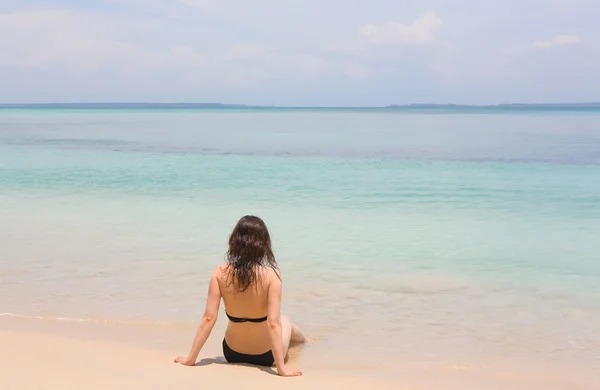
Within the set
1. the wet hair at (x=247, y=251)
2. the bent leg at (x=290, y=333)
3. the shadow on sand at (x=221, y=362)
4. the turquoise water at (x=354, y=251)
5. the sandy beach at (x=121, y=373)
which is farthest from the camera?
the turquoise water at (x=354, y=251)

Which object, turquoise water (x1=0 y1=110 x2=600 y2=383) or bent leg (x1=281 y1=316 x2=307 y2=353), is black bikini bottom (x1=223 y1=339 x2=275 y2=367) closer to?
bent leg (x1=281 y1=316 x2=307 y2=353)

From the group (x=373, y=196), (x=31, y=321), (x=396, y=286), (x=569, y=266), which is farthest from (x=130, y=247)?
(x=373, y=196)

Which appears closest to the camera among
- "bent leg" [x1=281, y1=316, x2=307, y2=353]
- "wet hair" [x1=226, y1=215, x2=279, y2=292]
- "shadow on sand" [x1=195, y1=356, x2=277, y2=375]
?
"wet hair" [x1=226, y1=215, x2=279, y2=292]

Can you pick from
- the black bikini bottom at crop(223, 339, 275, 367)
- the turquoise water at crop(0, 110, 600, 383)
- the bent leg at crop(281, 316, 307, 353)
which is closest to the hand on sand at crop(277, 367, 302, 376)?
the black bikini bottom at crop(223, 339, 275, 367)

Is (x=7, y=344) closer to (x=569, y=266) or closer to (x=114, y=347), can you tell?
(x=114, y=347)

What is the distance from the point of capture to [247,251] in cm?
451

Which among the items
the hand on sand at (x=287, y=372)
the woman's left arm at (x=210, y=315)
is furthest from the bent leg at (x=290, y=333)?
the woman's left arm at (x=210, y=315)

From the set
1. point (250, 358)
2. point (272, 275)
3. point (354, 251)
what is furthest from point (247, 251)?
point (354, 251)

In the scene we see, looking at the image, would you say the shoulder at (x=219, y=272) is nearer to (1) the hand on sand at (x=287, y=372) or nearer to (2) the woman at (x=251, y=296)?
(2) the woman at (x=251, y=296)

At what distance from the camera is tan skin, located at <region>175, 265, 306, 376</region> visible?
14.9 feet

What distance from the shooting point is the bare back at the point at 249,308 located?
4570 mm

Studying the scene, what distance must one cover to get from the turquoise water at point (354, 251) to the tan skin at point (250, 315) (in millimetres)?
1010

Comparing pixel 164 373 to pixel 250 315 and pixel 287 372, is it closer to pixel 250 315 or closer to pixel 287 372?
pixel 250 315

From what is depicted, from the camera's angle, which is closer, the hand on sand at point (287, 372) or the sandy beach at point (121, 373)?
the sandy beach at point (121, 373)
